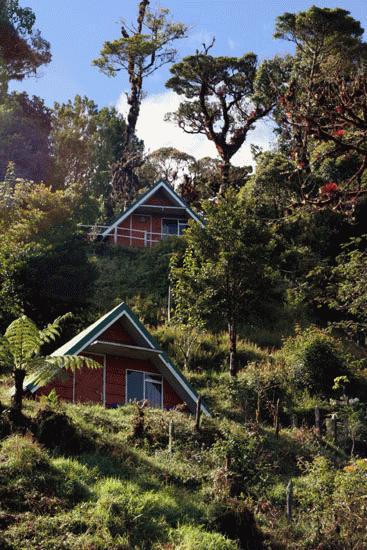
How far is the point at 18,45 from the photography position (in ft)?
224

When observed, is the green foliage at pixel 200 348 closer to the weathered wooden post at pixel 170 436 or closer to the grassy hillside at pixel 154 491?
the weathered wooden post at pixel 170 436

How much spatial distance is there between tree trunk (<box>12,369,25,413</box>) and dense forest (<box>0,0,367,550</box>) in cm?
8

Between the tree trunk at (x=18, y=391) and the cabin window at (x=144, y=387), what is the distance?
6.91m

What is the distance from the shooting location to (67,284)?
41031mm

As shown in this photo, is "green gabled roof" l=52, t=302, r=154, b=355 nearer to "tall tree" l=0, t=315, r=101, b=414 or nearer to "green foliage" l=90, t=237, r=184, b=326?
"tall tree" l=0, t=315, r=101, b=414

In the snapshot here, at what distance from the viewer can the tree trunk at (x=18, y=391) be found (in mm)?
24000

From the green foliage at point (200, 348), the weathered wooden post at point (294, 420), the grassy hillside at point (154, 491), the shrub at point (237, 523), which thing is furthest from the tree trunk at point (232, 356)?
the shrub at point (237, 523)

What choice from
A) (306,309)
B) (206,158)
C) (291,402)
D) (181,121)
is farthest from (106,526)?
(206,158)

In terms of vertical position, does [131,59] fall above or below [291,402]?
above

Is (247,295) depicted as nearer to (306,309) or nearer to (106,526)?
(306,309)

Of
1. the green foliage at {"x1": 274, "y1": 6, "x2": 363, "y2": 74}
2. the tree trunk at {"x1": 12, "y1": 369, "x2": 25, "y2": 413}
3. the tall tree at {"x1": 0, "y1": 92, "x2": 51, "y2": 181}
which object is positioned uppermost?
the green foliage at {"x1": 274, "y1": 6, "x2": 363, "y2": 74}

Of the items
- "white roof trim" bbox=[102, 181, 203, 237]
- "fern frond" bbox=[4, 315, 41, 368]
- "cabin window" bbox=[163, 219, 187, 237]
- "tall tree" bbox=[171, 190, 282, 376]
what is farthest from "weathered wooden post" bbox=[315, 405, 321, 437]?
"cabin window" bbox=[163, 219, 187, 237]

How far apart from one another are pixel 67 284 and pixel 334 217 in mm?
13138

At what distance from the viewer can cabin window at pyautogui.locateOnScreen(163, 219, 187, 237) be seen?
5400 centimetres
